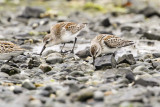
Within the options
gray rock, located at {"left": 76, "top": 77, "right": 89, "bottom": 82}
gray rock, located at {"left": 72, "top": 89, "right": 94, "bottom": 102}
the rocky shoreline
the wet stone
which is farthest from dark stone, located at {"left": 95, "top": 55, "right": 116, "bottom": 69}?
gray rock, located at {"left": 72, "top": 89, "right": 94, "bottom": 102}

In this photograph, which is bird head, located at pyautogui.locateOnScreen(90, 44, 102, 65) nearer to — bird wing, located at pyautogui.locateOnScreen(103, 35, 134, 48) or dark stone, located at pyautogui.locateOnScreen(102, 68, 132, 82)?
bird wing, located at pyautogui.locateOnScreen(103, 35, 134, 48)

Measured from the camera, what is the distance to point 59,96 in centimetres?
870

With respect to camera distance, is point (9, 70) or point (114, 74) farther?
point (9, 70)

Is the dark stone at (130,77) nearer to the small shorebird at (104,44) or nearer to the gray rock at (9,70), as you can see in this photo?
the small shorebird at (104,44)

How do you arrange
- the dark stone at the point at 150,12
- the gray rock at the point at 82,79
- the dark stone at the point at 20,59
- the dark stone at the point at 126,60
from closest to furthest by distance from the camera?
the gray rock at the point at 82,79
the dark stone at the point at 126,60
the dark stone at the point at 20,59
the dark stone at the point at 150,12

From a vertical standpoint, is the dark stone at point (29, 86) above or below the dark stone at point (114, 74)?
above

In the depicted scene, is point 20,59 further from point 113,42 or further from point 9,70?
point 113,42

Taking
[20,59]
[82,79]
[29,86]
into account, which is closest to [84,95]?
[29,86]

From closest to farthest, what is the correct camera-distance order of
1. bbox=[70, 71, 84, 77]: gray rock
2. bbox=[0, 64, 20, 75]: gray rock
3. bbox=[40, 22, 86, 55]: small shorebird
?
bbox=[70, 71, 84, 77]: gray rock → bbox=[0, 64, 20, 75]: gray rock → bbox=[40, 22, 86, 55]: small shorebird

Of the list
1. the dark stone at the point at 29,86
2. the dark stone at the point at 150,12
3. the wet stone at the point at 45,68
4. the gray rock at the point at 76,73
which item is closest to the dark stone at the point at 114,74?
the gray rock at the point at 76,73

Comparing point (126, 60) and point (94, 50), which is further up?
point (94, 50)

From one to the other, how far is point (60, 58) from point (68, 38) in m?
1.81

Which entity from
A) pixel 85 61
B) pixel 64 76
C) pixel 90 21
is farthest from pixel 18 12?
pixel 64 76

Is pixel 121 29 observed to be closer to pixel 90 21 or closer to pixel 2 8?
pixel 90 21
